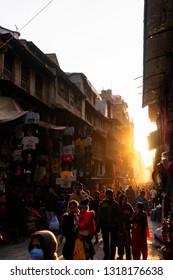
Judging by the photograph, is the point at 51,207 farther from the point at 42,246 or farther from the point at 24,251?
the point at 42,246

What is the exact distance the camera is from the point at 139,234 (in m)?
8.20

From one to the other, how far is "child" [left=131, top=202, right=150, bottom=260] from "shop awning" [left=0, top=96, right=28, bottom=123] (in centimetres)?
524

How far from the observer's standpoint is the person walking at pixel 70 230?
20.8 feet

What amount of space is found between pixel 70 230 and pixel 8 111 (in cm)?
716

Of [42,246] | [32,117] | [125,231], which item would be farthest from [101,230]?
[32,117]

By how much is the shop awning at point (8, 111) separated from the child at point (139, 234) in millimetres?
5239

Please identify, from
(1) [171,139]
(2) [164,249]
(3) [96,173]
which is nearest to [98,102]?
(3) [96,173]

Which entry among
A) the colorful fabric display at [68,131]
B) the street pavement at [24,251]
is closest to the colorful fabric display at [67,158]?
the colorful fabric display at [68,131]

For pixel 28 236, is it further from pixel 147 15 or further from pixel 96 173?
pixel 96 173

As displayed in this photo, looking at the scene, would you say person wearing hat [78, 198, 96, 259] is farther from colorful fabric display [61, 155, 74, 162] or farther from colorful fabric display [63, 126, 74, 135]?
colorful fabric display [61, 155, 74, 162]
